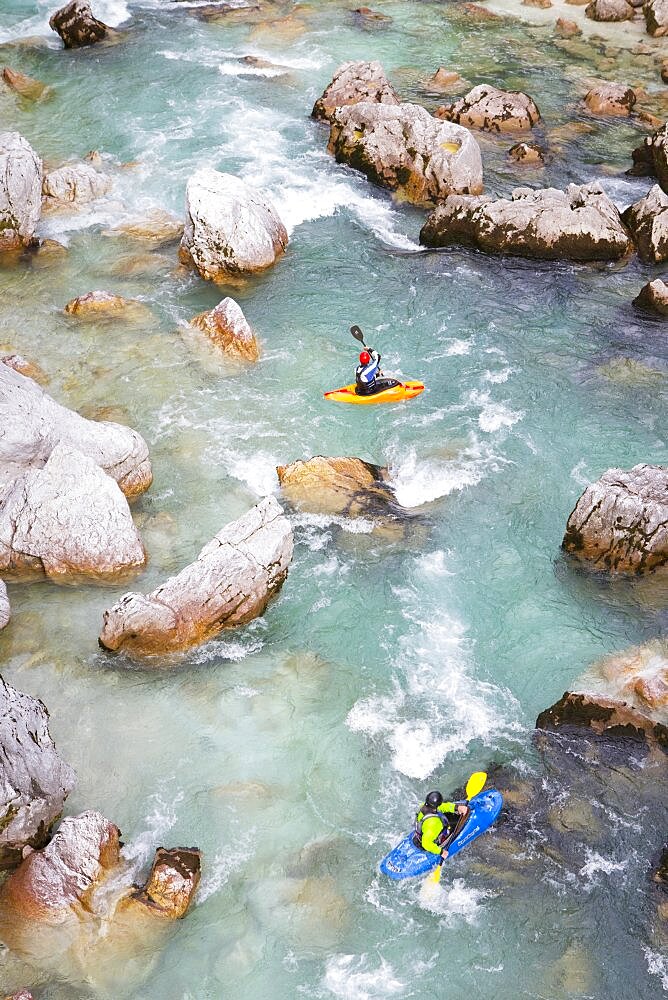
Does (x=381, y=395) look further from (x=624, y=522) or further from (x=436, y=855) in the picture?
(x=436, y=855)

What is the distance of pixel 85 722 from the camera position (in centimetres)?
1211

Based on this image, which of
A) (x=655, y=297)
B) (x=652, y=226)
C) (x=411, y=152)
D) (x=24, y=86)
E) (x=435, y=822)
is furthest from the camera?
(x=24, y=86)

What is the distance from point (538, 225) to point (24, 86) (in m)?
17.1

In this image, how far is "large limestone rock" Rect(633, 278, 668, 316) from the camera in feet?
63.3

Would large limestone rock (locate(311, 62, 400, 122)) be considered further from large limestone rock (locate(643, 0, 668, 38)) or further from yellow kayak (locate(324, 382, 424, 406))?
yellow kayak (locate(324, 382, 424, 406))

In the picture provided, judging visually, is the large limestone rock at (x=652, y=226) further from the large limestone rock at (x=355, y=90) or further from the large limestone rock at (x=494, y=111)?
the large limestone rock at (x=355, y=90)

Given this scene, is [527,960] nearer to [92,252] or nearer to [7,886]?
[7,886]

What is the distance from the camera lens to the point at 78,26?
1206 inches

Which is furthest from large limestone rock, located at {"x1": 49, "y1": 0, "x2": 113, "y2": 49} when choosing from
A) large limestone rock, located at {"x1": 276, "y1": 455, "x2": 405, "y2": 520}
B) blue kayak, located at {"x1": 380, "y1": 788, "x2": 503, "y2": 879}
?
blue kayak, located at {"x1": 380, "y1": 788, "x2": 503, "y2": 879}

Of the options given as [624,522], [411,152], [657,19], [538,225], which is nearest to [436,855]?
[624,522]

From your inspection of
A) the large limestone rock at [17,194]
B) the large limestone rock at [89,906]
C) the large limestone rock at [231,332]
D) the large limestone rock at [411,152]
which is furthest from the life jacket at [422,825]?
the large limestone rock at [411,152]

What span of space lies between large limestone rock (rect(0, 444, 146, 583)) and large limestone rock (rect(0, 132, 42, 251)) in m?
9.29

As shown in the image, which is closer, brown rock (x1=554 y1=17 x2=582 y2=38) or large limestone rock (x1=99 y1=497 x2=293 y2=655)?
large limestone rock (x1=99 y1=497 x2=293 y2=655)

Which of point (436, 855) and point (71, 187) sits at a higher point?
point (71, 187)
